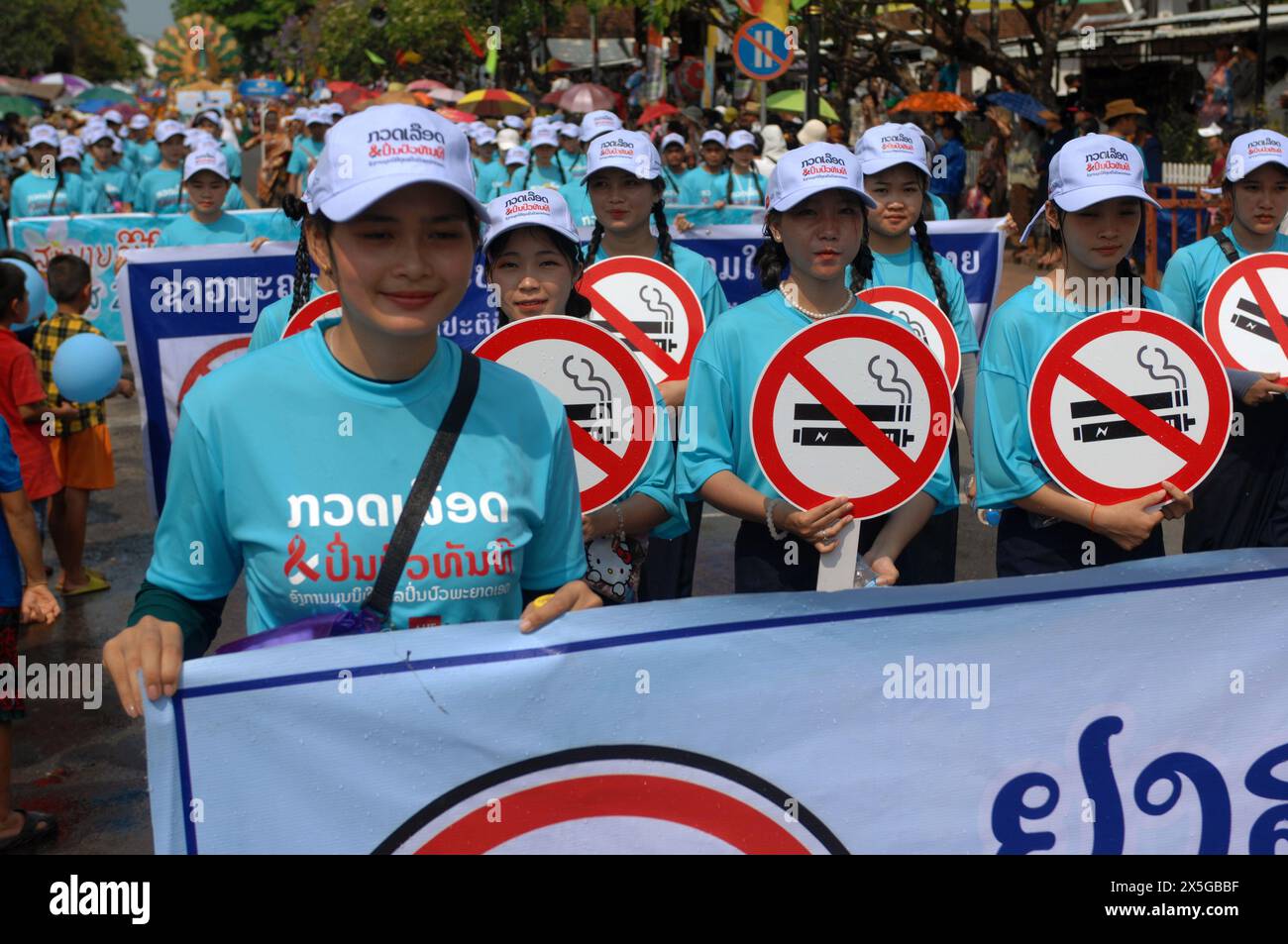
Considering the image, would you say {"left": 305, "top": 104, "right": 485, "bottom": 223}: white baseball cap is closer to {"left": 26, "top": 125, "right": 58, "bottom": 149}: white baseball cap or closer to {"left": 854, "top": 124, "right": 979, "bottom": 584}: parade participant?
{"left": 854, "top": 124, "right": 979, "bottom": 584}: parade participant

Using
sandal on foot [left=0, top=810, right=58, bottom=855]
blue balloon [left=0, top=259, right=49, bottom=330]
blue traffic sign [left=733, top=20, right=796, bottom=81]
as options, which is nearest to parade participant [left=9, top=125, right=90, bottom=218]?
blue traffic sign [left=733, top=20, right=796, bottom=81]

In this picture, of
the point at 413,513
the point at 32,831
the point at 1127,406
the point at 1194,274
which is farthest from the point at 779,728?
the point at 1194,274

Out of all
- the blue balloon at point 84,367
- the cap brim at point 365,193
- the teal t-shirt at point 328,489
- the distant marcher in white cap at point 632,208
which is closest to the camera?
the cap brim at point 365,193

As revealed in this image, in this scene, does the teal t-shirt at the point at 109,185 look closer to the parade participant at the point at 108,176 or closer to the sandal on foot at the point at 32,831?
the parade participant at the point at 108,176

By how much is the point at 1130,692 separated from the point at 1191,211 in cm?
1391

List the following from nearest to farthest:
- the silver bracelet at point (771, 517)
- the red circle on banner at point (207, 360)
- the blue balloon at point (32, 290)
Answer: the silver bracelet at point (771, 517) < the blue balloon at point (32, 290) < the red circle on banner at point (207, 360)

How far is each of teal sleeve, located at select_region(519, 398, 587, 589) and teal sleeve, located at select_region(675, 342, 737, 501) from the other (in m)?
1.30

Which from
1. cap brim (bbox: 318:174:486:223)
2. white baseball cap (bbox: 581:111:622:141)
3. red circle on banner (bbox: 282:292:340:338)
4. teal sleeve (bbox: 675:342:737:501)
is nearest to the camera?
cap brim (bbox: 318:174:486:223)

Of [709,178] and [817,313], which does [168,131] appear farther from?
[817,313]

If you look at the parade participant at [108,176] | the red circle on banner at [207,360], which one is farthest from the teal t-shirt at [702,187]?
the red circle on banner at [207,360]

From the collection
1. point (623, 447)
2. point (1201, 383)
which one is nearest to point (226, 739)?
point (623, 447)

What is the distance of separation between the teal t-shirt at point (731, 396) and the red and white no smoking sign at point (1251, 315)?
158cm

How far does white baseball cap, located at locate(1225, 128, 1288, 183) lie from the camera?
19.0 ft

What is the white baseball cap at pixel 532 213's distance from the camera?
458cm
